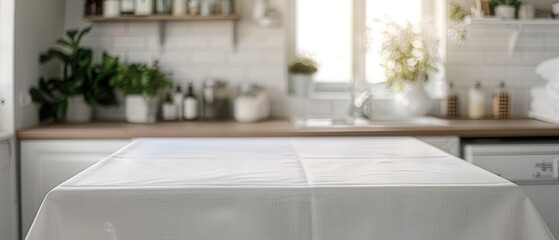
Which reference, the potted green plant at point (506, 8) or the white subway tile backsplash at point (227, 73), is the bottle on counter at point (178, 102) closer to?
the white subway tile backsplash at point (227, 73)

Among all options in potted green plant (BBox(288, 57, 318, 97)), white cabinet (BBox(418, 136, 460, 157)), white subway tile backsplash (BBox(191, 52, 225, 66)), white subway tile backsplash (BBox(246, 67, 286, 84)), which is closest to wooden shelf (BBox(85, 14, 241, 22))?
white subway tile backsplash (BBox(191, 52, 225, 66))

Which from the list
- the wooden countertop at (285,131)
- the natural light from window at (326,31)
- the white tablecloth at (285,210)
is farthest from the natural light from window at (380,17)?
the white tablecloth at (285,210)

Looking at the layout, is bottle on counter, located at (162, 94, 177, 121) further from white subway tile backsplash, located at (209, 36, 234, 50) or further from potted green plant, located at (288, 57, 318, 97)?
potted green plant, located at (288, 57, 318, 97)

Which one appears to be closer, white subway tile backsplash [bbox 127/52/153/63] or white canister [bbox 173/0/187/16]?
white canister [bbox 173/0/187/16]

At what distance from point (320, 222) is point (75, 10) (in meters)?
2.75

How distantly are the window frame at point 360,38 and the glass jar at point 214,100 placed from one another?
18.5 inches

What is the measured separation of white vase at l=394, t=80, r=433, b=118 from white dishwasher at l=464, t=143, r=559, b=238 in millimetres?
674

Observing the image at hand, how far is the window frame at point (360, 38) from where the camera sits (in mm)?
3943

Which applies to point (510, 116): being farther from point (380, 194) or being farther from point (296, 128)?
point (380, 194)

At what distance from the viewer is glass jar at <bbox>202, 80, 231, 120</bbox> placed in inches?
149

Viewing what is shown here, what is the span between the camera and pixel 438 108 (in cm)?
397

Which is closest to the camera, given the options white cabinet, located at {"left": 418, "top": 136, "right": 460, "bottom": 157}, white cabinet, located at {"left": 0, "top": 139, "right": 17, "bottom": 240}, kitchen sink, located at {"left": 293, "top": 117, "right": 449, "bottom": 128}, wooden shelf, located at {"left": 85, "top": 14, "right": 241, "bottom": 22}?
white cabinet, located at {"left": 0, "top": 139, "right": 17, "bottom": 240}

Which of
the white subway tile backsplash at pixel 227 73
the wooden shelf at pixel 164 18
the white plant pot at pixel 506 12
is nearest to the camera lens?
the wooden shelf at pixel 164 18

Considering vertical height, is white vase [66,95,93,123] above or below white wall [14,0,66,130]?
below
